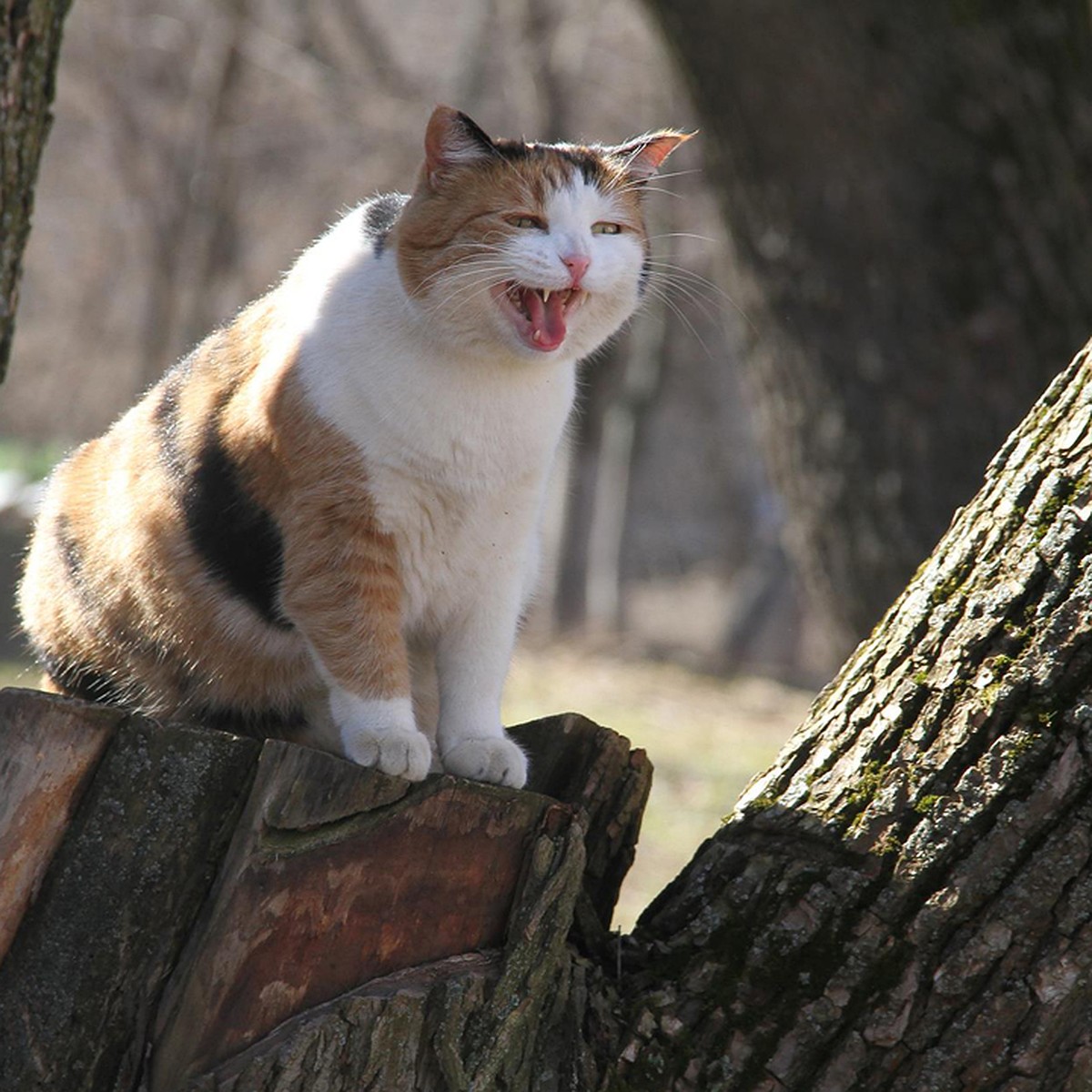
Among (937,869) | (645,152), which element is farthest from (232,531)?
(937,869)

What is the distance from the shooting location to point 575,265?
225 cm

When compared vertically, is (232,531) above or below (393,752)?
above

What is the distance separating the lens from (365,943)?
6.07ft

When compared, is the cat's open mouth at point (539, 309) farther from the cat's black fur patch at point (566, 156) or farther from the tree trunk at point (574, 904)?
the tree trunk at point (574, 904)

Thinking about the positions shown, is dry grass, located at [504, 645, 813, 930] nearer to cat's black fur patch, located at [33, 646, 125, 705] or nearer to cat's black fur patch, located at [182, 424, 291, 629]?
cat's black fur patch, located at [33, 646, 125, 705]

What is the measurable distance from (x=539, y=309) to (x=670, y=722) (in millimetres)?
6754

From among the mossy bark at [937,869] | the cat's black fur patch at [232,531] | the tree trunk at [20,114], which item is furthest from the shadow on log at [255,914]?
the tree trunk at [20,114]

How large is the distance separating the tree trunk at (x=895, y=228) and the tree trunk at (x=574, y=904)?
69.5 inches

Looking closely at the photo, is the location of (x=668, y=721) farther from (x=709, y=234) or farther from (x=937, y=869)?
(x=937, y=869)

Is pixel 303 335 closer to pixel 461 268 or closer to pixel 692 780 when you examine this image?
pixel 461 268

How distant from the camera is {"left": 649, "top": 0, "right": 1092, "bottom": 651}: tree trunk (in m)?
3.62

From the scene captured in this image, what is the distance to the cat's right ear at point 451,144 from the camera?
2355 millimetres

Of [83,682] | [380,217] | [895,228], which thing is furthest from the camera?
[895,228]

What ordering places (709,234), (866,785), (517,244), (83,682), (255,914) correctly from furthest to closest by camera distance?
(709,234), (83,682), (517,244), (866,785), (255,914)
